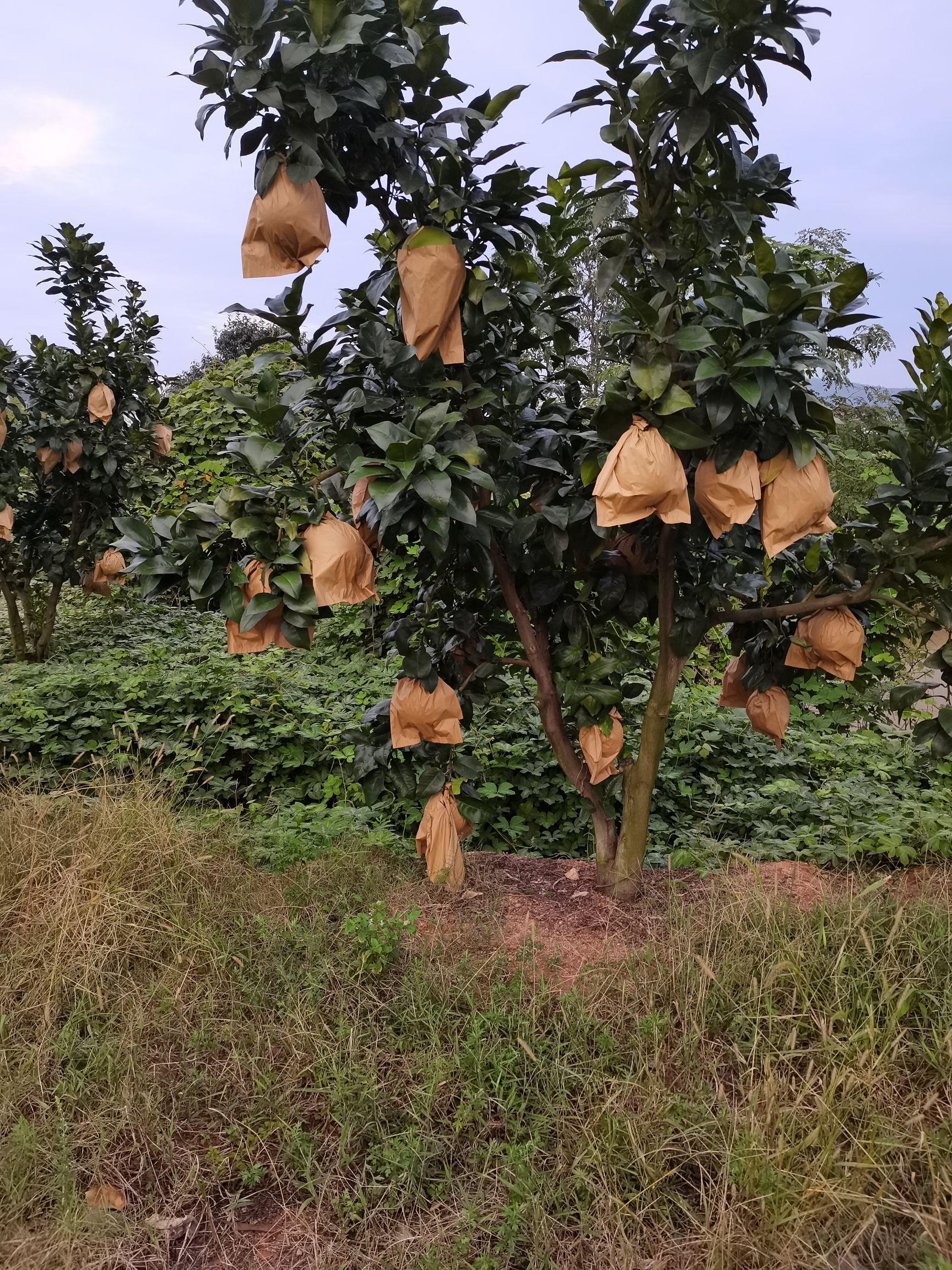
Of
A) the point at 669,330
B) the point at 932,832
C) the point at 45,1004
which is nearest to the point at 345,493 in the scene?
the point at 669,330

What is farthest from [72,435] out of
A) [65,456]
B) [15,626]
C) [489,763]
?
[489,763]

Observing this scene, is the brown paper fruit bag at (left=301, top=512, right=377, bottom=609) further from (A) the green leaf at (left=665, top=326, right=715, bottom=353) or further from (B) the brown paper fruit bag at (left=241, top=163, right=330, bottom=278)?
(A) the green leaf at (left=665, top=326, right=715, bottom=353)

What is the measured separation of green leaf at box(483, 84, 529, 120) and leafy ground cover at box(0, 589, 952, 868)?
1.59m

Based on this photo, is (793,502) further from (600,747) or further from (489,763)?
(489,763)

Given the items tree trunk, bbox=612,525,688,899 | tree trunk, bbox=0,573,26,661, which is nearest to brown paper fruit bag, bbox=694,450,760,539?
tree trunk, bbox=612,525,688,899

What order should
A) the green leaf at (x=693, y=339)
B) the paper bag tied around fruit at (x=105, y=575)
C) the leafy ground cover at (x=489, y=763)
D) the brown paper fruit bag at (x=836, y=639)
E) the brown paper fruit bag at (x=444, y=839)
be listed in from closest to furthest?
the green leaf at (x=693, y=339)
the brown paper fruit bag at (x=836, y=639)
the brown paper fruit bag at (x=444, y=839)
the leafy ground cover at (x=489, y=763)
the paper bag tied around fruit at (x=105, y=575)

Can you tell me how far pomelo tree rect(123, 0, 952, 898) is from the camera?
2000 mm

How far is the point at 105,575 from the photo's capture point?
20.4 ft

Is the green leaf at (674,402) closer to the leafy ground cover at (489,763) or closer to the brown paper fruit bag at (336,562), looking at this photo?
the brown paper fruit bag at (336,562)

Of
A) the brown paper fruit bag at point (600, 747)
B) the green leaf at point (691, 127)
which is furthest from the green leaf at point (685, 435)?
the brown paper fruit bag at point (600, 747)

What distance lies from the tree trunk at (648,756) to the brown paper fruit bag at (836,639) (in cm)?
35

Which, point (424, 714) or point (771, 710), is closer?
point (424, 714)

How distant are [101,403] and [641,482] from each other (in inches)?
186

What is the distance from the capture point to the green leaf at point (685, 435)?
202 centimetres
